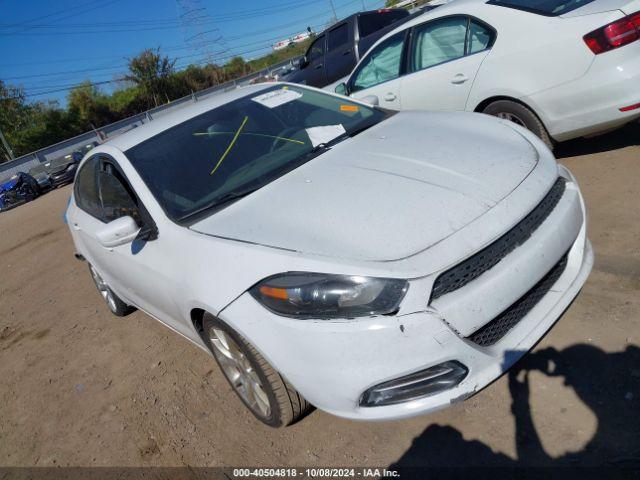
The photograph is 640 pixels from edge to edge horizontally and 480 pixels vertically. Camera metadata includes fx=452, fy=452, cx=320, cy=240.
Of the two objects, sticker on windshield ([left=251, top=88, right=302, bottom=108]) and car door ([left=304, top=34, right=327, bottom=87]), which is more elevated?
car door ([left=304, top=34, right=327, bottom=87])

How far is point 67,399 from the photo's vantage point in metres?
3.37

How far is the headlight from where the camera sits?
172 centimetres

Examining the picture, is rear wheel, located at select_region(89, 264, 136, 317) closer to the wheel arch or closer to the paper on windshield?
the paper on windshield

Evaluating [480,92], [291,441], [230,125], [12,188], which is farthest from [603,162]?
[12,188]

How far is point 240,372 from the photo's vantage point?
7.93ft

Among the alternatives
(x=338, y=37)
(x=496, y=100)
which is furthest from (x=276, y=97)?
(x=338, y=37)

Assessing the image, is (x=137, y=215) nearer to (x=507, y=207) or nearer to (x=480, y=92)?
(x=507, y=207)

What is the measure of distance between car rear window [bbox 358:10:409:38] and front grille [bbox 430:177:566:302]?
7876mm

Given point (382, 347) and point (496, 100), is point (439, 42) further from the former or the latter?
point (382, 347)

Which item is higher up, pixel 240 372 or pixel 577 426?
pixel 240 372

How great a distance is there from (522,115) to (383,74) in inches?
74.6

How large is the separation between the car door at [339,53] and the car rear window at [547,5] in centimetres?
520

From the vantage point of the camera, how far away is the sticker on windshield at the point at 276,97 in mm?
3338

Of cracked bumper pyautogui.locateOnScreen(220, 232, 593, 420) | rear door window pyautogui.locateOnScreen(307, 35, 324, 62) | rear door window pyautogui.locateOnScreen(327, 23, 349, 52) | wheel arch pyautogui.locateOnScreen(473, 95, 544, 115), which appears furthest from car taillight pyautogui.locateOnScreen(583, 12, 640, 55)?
rear door window pyautogui.locateOnScreen(307, 35, 324, 62)
